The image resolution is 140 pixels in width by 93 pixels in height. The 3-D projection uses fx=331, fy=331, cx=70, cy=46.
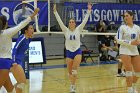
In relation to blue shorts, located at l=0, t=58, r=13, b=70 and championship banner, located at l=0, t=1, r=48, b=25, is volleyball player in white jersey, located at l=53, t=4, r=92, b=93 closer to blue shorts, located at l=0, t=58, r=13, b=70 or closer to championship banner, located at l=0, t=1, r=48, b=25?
blue shorts, located at l=0, t=58, r=13, b=70

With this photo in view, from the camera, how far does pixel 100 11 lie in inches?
666

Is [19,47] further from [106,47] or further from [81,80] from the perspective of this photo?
[106,47]

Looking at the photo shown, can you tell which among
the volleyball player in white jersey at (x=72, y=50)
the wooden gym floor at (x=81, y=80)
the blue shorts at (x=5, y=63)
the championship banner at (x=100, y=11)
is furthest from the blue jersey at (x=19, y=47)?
the championship banner at (x=100, y=11)

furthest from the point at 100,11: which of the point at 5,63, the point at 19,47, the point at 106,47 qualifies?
the point at 5,63

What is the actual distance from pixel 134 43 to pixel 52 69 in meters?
7.22

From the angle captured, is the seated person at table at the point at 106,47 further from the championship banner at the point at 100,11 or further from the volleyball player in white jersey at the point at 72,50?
the volleyball player in white jersey at the point at 72,50

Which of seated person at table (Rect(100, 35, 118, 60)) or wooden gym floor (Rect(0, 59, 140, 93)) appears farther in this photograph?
seated person at table (Rect(100, 35, 118, 60))

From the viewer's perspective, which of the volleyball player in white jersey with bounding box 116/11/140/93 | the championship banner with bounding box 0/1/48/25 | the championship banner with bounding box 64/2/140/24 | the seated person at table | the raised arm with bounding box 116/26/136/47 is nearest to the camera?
the raised arm with bounding box 116/26/136/47

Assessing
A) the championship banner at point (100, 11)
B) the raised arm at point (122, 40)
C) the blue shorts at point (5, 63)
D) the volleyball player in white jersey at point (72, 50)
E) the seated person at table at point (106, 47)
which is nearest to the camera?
the blue shorts at point (5, 63)

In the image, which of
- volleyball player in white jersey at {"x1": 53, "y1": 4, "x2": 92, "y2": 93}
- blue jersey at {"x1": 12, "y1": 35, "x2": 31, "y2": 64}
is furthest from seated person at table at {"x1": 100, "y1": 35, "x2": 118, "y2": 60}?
blue jersey at {"x1": 12, "y1": 35, "x2": 31, "y2": 64}

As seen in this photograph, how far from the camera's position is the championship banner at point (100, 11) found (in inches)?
640

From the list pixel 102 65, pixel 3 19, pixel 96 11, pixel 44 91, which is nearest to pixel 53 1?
pixel 96 11

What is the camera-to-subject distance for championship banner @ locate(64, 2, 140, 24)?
16250 mm

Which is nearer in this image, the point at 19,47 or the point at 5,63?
the point at 5,63
